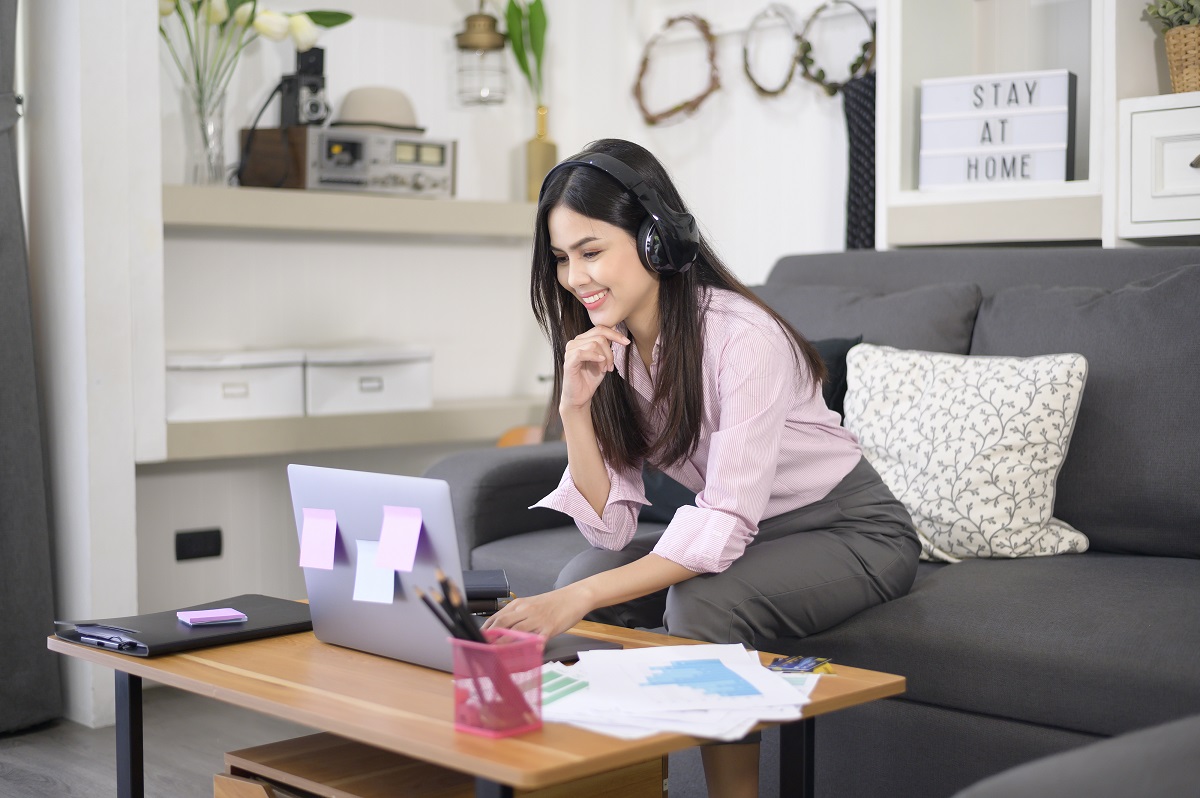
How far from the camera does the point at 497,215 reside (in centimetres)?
347

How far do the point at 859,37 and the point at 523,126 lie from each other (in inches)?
40.6

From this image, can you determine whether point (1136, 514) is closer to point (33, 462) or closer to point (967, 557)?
point (967, 557)

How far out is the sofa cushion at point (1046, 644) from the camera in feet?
5.31

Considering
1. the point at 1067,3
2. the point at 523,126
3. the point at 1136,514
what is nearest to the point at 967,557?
the point at 1136,514

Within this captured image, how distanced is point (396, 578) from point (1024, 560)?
114 cm

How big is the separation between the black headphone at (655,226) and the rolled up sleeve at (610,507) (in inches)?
13.2

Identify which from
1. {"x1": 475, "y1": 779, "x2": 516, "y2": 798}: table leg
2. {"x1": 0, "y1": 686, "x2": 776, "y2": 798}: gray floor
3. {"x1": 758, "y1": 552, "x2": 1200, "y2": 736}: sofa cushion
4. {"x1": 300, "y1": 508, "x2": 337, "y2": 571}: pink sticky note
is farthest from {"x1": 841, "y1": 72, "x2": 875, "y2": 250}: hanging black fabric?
{"x1": 475, "y1": 779, "x2": 516, "y2": 798}: table leg

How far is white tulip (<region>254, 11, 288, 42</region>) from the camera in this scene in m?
2.96

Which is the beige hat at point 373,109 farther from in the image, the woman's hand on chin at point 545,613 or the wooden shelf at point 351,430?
the woman's hand on chin at point 545,613

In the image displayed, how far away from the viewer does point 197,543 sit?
311cm

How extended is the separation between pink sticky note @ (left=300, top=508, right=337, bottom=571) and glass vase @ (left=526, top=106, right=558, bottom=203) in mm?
2240

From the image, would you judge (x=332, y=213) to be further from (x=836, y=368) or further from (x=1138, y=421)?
(x=1138, y=421)

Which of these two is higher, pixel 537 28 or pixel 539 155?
pixel 537 28

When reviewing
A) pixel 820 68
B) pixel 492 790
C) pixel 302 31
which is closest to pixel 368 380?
pixel 302 31
